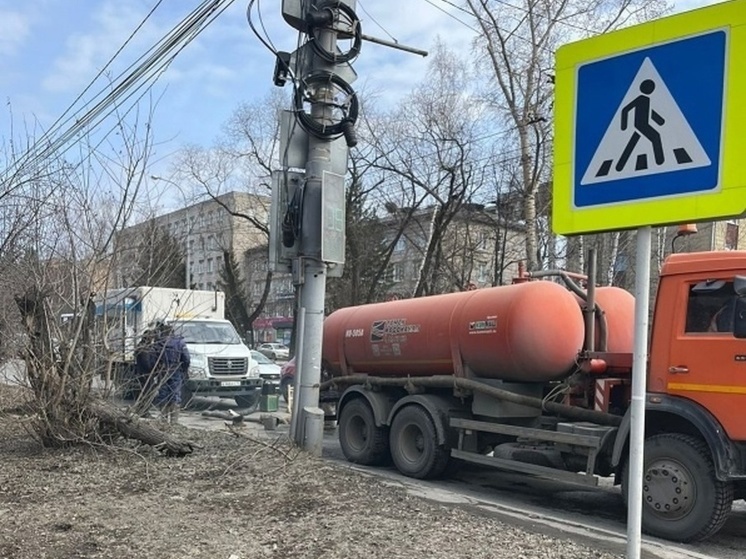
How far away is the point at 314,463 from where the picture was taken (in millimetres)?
7676

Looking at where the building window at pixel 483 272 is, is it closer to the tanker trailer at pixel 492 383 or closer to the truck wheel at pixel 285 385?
the truck wheel at pixel 285 385

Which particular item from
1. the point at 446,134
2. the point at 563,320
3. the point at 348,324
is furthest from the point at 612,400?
the point at 446,134

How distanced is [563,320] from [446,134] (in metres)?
19.3

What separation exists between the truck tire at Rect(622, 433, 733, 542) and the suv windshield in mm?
12456

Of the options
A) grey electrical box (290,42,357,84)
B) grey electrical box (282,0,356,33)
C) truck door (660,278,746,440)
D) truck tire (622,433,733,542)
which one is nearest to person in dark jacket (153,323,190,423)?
grey electrical box (290,42,357,84)

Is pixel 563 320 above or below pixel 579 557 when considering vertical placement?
above

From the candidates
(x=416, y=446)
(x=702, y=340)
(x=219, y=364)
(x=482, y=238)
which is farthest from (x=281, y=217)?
(x=482, y=238)

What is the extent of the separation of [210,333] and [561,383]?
37.2ft

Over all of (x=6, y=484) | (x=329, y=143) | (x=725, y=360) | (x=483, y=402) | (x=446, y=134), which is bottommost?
(x=6, y=484)

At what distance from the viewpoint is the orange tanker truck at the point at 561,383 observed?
6691mm

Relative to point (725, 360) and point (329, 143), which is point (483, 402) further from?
point (329, 143)

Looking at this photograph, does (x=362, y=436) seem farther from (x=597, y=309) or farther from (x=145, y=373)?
(x=597, y=309)

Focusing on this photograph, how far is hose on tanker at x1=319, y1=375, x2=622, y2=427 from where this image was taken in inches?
309

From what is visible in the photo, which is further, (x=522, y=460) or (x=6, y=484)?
(x=522, y=460)
